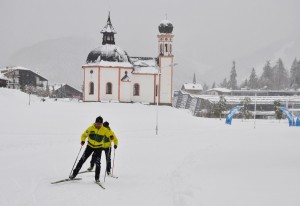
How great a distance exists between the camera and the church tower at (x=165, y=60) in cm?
5784

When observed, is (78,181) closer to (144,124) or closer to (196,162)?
(196,162)

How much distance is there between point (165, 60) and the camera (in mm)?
58125

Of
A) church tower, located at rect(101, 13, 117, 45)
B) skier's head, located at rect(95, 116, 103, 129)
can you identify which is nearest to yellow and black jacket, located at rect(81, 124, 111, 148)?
skier's head, located at rect(95, 116, 103, 129)

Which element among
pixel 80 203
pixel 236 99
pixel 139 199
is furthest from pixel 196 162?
pixel 236 99

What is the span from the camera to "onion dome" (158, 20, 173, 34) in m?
58.5

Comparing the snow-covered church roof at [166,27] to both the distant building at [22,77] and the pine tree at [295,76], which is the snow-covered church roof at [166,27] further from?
the pine tree at [295,76]

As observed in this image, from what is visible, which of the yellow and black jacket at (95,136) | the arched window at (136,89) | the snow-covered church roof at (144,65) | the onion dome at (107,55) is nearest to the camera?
the yellow and black jacket at (95,136)

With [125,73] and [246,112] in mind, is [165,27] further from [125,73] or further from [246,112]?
[246,112]

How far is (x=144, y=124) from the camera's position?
40.5 meters

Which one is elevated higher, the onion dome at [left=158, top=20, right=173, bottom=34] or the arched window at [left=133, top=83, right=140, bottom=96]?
the onion dome at [left=158, top=20, right=173, bottom=34]

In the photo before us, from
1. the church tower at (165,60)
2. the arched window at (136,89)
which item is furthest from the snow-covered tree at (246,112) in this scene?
the arched window at (136,89)

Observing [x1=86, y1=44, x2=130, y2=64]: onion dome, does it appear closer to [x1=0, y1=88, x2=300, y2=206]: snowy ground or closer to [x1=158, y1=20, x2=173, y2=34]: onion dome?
[x1=158, y1=20, x2=173, y2=34]: onion dome

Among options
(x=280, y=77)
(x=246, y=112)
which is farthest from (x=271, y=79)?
(x=246, y=112)

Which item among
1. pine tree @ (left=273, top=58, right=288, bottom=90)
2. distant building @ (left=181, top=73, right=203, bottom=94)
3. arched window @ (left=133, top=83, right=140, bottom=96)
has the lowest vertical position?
arched window @ (left=133, top=83, right=140, bottom=96)
